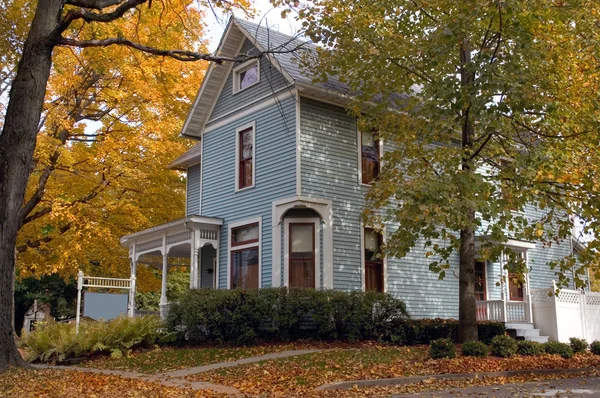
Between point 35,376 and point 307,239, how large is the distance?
943cm

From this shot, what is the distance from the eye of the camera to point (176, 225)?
20.4 meters

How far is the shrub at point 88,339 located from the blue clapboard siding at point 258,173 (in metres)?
3.81

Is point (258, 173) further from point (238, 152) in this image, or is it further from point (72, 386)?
point (72, 386)

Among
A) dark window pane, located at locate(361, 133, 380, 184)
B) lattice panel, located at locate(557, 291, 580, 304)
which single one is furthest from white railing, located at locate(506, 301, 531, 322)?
dark window pane, located at locate(361, 133, 380, 184)

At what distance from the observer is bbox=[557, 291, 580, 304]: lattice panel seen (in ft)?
62.8

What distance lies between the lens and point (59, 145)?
21688 mm

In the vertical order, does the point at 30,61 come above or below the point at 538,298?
above

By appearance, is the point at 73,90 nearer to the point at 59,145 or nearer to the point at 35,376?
the point at 59,145

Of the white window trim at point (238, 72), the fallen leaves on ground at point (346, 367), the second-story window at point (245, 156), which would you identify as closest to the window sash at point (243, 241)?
the second-story window at point (245, 156)

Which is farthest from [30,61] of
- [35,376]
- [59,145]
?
[59,145]

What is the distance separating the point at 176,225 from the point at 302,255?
4826 mm

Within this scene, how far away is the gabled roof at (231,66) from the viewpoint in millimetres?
18312

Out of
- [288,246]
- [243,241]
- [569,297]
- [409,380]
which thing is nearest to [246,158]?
[243,241]

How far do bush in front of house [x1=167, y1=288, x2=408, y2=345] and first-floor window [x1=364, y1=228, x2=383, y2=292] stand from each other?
5.92 feet
